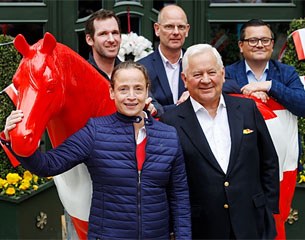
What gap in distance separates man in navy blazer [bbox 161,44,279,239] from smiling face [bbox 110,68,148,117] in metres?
0.28

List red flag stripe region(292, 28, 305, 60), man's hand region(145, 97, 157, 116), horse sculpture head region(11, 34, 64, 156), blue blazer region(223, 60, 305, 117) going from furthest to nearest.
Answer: red flag stripe region(292, 28, 305, 60), blue blazer region(223, 60, 305, 117), man's hand region(145, 97, 157, 116), horse sculpture head region(11, 34, 64, 156)

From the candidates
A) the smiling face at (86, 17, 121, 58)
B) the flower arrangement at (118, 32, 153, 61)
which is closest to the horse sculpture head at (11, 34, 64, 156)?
the smiling face at (86, 17, 121, 58)

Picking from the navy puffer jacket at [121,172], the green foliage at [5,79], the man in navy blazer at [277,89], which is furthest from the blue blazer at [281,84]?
the green foliage at [5,79]

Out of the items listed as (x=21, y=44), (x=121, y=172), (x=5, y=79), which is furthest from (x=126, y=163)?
(x=5, y=79)

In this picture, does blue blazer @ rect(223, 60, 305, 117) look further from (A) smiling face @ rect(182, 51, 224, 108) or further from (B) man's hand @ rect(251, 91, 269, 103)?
(A) smiling face @ rect(182, 51, 224, 108)

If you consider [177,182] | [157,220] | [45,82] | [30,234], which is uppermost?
[45,82]

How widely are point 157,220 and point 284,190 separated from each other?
1.03m

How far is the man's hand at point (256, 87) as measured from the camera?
3.15m

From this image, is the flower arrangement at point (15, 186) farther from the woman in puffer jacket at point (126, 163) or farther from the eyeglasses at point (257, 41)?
the eyeglasses at point (257, 41)

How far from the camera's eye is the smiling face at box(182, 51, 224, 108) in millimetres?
2688

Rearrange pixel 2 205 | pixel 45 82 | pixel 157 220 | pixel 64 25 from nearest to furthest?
pixel 45 82 < pixel 157 220 < pixel 2 205 < pixel 64 25

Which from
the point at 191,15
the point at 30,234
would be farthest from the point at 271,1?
the point at 30,234

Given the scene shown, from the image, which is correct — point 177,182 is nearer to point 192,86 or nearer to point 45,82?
point 192,86

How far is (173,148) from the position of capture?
8.58ft
